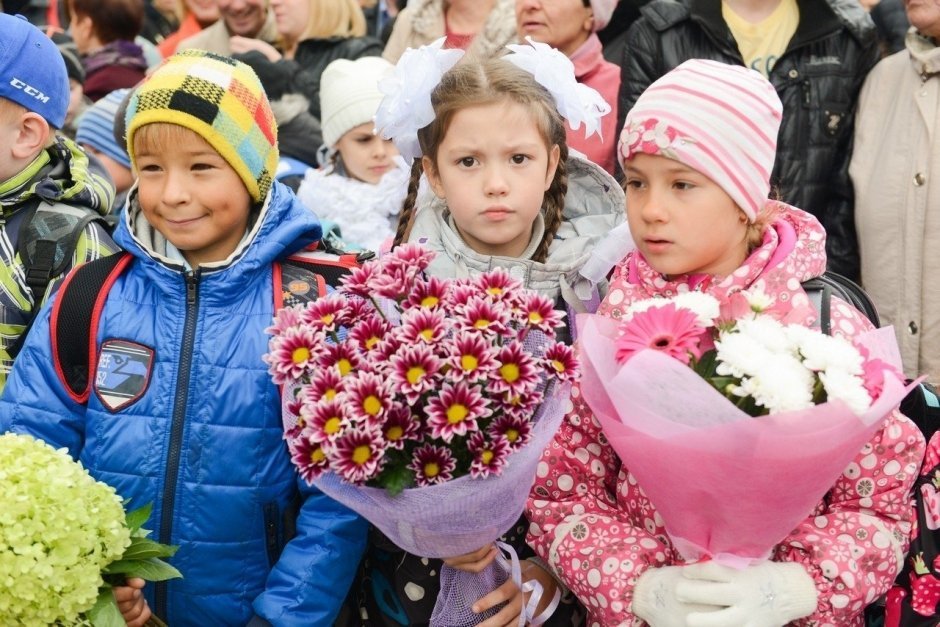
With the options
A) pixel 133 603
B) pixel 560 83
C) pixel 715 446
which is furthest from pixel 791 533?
pixel 133 603

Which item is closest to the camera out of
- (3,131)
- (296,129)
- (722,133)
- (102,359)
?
(722,133)

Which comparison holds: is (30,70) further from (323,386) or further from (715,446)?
(715,446)

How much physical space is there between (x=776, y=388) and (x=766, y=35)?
268cm

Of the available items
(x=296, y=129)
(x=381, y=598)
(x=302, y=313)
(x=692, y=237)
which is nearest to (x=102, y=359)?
(x=302, y=313)

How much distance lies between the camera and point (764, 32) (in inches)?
172

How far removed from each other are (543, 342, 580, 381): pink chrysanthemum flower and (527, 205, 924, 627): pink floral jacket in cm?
29

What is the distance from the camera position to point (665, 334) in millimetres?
2199

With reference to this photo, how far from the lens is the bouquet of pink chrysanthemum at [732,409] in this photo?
2076 millimetres

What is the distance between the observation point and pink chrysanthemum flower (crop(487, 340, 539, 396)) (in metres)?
2.09

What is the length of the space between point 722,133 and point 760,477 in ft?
2.72

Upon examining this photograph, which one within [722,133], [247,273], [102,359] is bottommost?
[102,359]

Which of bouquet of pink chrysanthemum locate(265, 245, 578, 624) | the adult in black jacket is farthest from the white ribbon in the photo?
the adult in black jacket

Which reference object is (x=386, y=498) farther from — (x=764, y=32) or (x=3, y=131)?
(x=764, y=32)

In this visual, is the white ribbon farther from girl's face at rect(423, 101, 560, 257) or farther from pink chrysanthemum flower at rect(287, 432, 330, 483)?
girl's face at rect(423, 101, 560, 257)
